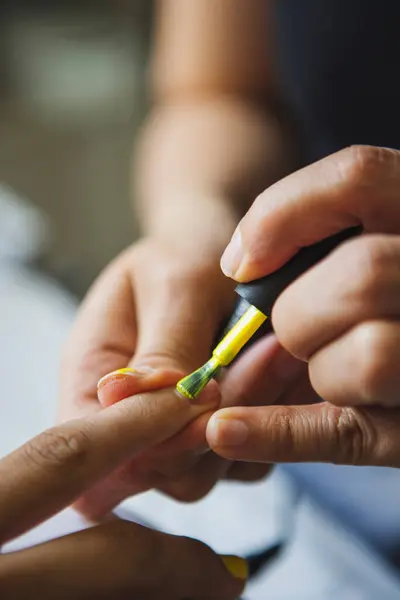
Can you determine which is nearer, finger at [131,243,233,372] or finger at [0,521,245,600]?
finger at [0,521,245,600]

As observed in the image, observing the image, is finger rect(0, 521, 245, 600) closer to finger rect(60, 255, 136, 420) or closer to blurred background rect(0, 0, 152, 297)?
finger rect(60, 255, 136, 420)

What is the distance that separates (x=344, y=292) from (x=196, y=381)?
0.34ft

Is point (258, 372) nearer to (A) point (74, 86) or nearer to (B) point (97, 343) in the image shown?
(B) point (97, 343)

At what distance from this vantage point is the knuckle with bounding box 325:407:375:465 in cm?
31

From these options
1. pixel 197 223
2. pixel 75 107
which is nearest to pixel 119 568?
pixel 197 223

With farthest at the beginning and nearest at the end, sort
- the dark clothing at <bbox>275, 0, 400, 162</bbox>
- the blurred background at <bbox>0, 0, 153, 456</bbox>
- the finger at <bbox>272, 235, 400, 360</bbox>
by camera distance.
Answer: the blurred background at <bbox>0, 0, 153, 456</bbox> < the dark clothing at <bbox>275, 0, 400, 162</bbox> < the finger at <bbox>272, 235, 400, 360</bbox>

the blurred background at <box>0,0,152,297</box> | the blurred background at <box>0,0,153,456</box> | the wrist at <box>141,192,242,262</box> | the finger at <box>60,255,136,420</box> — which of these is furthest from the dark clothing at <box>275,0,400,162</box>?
the blurred background at <box>0,0,152,297</box>

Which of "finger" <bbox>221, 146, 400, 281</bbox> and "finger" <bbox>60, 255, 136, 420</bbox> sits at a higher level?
"finger" <bbox>221, 146, 400, 281</bbox>

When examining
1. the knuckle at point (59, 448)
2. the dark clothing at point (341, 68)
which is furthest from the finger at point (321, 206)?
the dark clothing at point (341, 68)

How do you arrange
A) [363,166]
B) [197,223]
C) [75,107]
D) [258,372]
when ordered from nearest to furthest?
[363,166] < [258,372] < [197,223] < [75,107]

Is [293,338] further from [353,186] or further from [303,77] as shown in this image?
[303,77]

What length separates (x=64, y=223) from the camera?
1306 millimetres

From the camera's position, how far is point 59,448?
0.95 ft

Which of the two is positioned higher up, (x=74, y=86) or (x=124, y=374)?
(x=124, y=374)
